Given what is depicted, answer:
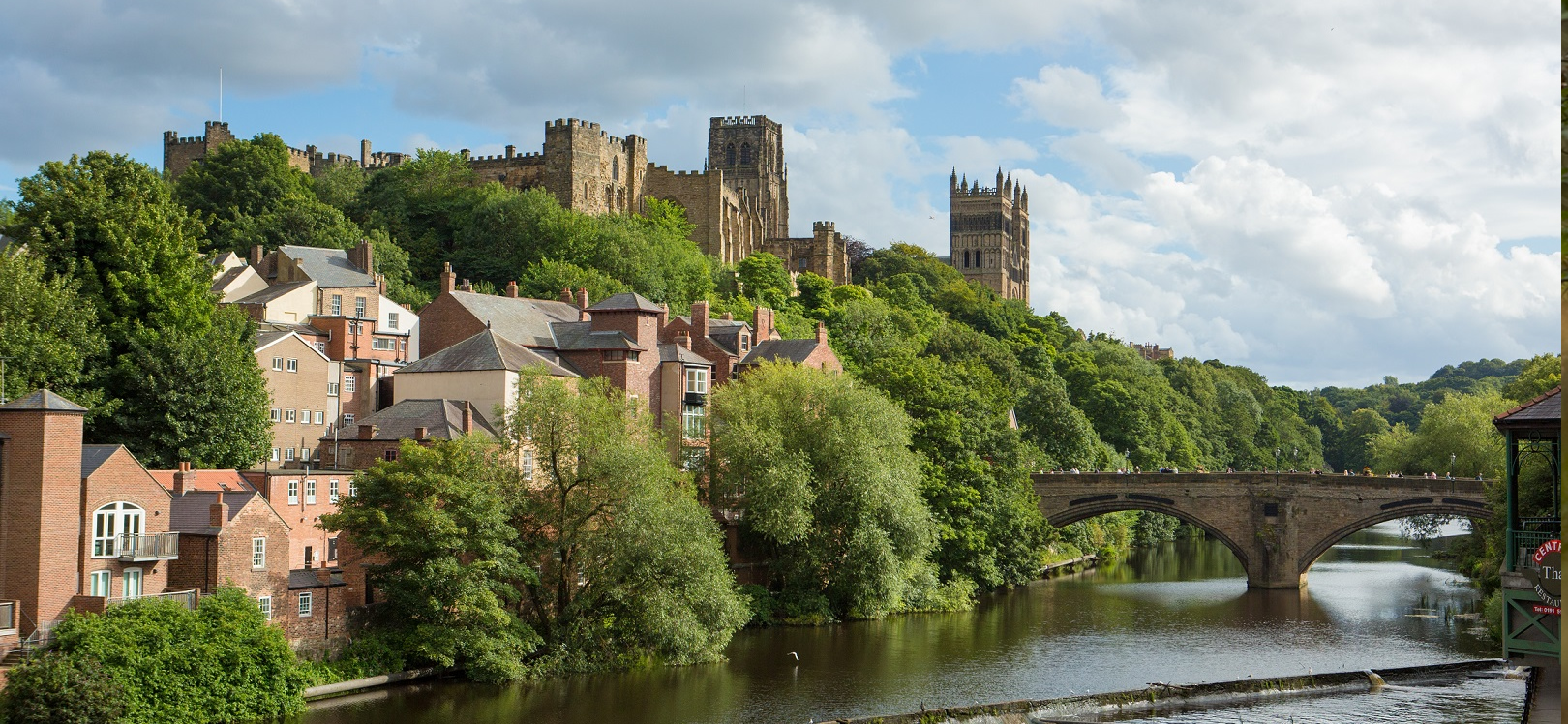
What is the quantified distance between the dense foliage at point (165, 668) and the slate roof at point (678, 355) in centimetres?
2215

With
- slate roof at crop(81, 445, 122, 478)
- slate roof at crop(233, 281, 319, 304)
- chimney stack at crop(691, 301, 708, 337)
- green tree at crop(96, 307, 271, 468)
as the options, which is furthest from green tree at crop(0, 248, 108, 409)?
chimney stack at crop(691, 301, 708, 337)

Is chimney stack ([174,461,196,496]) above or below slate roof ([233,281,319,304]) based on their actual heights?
below

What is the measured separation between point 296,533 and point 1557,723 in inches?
1174

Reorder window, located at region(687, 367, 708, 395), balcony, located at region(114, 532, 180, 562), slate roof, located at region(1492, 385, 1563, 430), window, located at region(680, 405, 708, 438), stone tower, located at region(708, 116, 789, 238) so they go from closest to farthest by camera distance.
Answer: slate roof, located at region(1492, 385, 1563, 430), balcony, located at region(114, 532, 180, 562), window, located at region(680, 405, 708, 438), window, located at region(687, 367, 708, 395), stone tower, located at region(708, 116, 789, 238)

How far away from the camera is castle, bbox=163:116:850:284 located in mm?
90438

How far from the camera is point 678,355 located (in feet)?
183

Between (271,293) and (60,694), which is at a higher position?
(271,293)

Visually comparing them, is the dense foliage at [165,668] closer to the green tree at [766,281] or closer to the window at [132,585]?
the window at [132,585]

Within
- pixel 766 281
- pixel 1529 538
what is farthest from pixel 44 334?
pixel 766 281

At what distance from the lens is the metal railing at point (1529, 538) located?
2944cm

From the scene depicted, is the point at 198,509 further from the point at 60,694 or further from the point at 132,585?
the point at 60,694

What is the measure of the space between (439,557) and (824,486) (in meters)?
14.7

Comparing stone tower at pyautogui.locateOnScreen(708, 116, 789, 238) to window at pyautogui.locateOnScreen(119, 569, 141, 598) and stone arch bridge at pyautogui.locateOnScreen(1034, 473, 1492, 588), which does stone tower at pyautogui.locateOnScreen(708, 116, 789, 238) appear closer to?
stone arch bridge at pyautogui.locateOnScreen(1034, 473, 1492, 588)

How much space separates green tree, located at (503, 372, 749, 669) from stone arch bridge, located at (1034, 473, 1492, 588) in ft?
90.6
